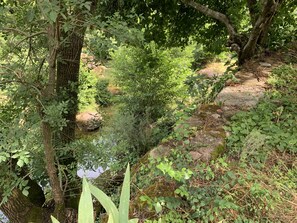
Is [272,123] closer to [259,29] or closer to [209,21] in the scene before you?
[259,29]

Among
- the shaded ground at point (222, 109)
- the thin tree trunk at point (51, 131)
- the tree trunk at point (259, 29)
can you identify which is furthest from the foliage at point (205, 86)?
the thin tree trunk at point (51, 131)

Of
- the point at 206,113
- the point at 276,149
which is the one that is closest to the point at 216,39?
the point at 206,113

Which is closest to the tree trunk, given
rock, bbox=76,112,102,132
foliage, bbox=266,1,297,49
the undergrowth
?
foliage, bbox=266,1,297,49

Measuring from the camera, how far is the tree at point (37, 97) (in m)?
1.98

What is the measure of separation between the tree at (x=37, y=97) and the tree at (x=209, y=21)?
1722 mm

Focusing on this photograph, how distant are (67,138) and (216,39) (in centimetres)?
298

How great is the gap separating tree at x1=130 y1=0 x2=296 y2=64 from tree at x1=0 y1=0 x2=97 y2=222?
5.65 ft

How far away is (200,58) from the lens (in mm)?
11250

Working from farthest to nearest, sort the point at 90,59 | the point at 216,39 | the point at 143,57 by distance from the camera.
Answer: the point at 143,57 → the point at 216,39 → the point at 90,59

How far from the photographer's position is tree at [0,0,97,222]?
1.98 m

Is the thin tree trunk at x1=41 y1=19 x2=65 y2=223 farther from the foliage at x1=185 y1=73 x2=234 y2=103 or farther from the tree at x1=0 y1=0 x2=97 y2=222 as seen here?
the foliage at x1=185 y1=73 x2=234 y2=103

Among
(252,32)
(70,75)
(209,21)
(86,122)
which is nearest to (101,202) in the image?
(70,75)

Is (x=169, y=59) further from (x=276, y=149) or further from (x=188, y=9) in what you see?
(x=276, y=149)

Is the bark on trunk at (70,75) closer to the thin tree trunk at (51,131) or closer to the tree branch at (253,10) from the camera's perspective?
the thin tree trunk at (51,131)
